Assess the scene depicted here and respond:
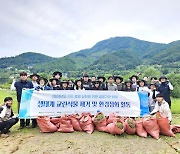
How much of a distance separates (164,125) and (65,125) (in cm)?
237

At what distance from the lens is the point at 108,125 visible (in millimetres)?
5918

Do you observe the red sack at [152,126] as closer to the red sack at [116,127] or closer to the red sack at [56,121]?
the red sack at [116,127]

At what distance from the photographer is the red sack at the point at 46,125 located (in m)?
5.95

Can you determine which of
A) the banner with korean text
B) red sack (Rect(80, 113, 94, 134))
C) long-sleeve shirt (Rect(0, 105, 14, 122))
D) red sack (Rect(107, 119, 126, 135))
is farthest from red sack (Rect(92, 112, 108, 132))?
long-sleeve shirt (Rect(0, 105, 14, 122))

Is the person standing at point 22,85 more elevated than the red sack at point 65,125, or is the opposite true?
the person standing at point 22,85

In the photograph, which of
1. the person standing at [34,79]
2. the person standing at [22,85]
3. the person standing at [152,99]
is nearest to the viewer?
the person standing at [22,85]

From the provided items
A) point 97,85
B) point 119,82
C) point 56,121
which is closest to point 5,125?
point 56,121

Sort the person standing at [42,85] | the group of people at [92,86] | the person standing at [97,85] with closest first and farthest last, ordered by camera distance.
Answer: the group of people at [92,86], the person standing at [42,85], the person standing at [97,85]

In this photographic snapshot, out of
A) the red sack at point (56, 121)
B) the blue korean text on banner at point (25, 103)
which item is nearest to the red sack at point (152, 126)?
the red sack at point (56, 121)

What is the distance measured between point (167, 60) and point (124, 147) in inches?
3748

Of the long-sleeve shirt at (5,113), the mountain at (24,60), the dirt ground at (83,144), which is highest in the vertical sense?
the mountain at (24,60)

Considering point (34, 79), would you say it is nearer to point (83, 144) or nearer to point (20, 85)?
point (20, 85)

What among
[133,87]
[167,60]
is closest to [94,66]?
[167,60]

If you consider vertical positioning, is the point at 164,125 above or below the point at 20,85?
below
